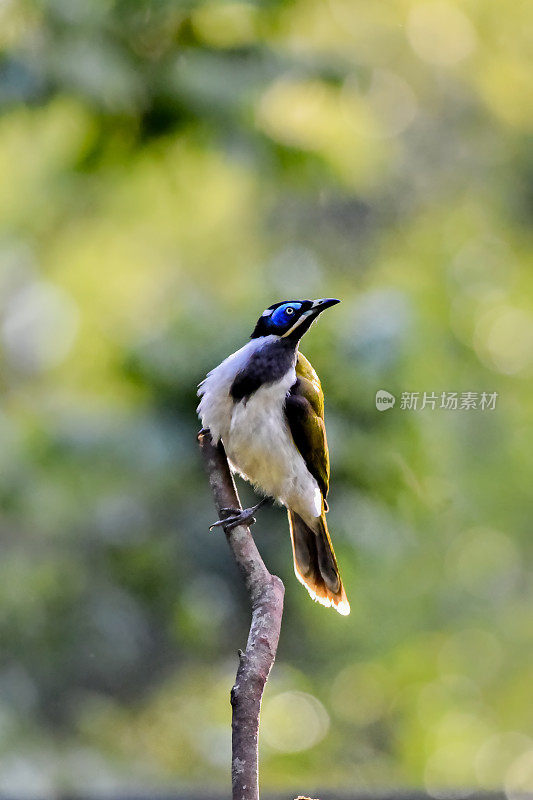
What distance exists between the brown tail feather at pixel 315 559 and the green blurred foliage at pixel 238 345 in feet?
0.46

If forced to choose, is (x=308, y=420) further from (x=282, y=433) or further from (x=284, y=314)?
(x=284, y=314)

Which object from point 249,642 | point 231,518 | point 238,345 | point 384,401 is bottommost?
point 249,642

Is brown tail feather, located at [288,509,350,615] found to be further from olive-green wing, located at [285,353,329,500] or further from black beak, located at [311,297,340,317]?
black beak, located at [311,297,340,317]

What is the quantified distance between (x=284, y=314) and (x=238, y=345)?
0.32 metres

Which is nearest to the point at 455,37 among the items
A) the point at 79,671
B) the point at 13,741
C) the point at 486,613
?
the point at 486,613

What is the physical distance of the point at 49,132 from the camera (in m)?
5.42

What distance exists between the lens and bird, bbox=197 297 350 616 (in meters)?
1.14

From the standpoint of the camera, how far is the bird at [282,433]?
3.73 feet

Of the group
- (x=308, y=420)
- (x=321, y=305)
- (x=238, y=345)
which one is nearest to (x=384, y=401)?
(x=321, y=305)

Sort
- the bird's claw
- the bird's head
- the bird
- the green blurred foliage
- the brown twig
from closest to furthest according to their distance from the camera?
the brown twig → the bird's claw → the bird's head → the bird → the green blurred foliage

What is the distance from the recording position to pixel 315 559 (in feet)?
3.83

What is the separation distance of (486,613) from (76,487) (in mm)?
3944

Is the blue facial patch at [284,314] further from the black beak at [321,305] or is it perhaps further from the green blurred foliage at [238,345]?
the green blurred foliage at [238,345]

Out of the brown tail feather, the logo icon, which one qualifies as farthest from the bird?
the logo icon
